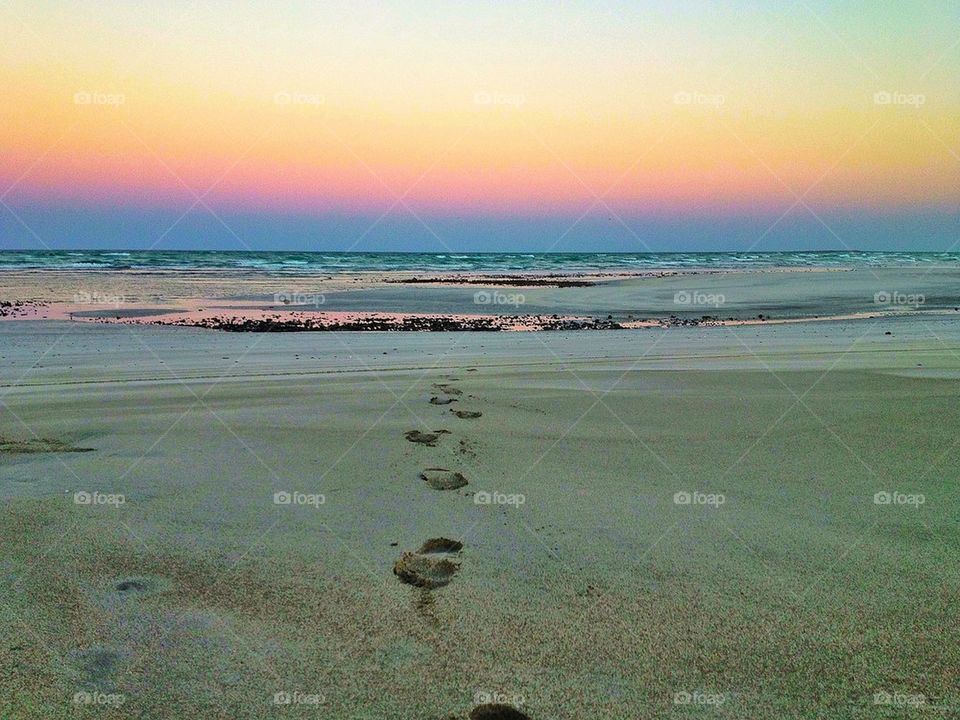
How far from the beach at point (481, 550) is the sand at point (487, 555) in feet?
0.05

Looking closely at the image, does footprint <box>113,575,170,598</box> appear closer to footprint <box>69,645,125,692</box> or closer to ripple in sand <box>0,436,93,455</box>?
footprint <box>69,645,125,692</box>

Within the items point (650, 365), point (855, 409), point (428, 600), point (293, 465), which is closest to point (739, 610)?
point (428, 600)

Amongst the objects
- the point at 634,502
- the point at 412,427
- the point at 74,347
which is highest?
the point at 74,347

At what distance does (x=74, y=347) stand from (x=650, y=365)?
798cm

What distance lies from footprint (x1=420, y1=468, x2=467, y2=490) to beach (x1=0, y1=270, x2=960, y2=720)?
3cm

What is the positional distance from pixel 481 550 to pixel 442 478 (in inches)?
39.6

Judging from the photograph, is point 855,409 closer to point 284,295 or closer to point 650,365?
point 650,365

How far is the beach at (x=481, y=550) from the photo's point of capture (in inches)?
90.1

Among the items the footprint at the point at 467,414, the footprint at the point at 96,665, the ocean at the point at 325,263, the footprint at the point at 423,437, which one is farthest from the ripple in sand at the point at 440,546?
the ocean at the point at 325,263

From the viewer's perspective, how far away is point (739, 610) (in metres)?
2.71

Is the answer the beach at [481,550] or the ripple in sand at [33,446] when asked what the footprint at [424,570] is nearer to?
the beach at [481,550]

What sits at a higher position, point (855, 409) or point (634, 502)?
point (855, 409)

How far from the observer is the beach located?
2289 mm

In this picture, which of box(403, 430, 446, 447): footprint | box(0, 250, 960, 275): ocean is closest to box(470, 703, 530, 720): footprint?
box(403, 430, 446, 447): footprint
